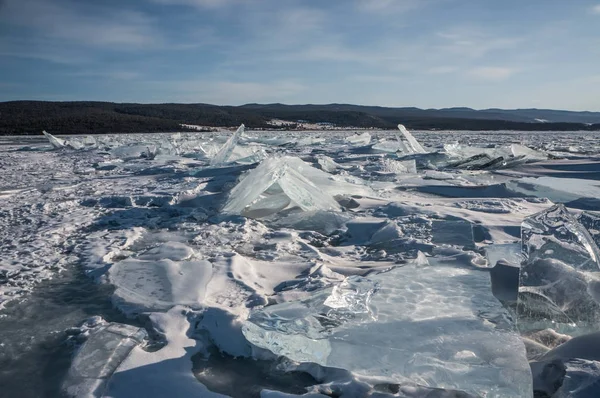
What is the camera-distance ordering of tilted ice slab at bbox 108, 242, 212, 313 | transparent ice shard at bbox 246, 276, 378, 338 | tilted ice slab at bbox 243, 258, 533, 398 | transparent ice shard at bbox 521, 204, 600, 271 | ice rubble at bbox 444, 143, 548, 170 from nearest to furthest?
tilted ice slab at bbox 243, 258, 533, 398
transparent ice shard at bbox 246, 276, 378, 338
transparent ice shard at bbox 521, 204, 600, 271
tilted ice slab at bbox 108, 242, 212, 313
ice rubble at bbox 444, 143, 548, 170

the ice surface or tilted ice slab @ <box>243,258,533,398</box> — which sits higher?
tilted ice slab @ <box>243,258,533,398</box>

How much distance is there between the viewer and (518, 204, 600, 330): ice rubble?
56.7 inches

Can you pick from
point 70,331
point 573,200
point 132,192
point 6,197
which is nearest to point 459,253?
point 70,331

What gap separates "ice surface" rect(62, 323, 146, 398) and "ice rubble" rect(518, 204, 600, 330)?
4.25 ft

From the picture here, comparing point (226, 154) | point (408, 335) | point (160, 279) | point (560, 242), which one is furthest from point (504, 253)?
point (226, 154)

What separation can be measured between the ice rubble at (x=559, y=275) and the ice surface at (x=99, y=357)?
130 centimetres

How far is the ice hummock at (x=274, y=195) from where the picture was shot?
3148 millimetres

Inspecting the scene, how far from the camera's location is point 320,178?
393 cm

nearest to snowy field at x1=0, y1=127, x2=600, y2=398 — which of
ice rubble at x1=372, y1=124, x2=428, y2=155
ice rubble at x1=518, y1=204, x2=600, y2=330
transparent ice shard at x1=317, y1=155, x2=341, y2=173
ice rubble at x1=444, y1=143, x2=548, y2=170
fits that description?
ice rubble at x1=518, y1=204, x2=600, y2=330

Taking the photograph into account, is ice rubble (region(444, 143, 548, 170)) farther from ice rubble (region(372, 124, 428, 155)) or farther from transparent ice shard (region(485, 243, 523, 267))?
transparent ice shard (region(485, 243, 523, 267))

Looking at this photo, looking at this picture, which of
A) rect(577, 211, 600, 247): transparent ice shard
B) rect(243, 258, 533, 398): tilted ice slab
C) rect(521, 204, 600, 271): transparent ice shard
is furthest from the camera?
rect(577, 211, 600, 247): transparent ice shard

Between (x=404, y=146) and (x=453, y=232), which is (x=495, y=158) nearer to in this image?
(x=404, y=146)

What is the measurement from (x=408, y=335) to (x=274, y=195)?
2.17 metres

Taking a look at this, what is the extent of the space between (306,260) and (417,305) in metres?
0.79
